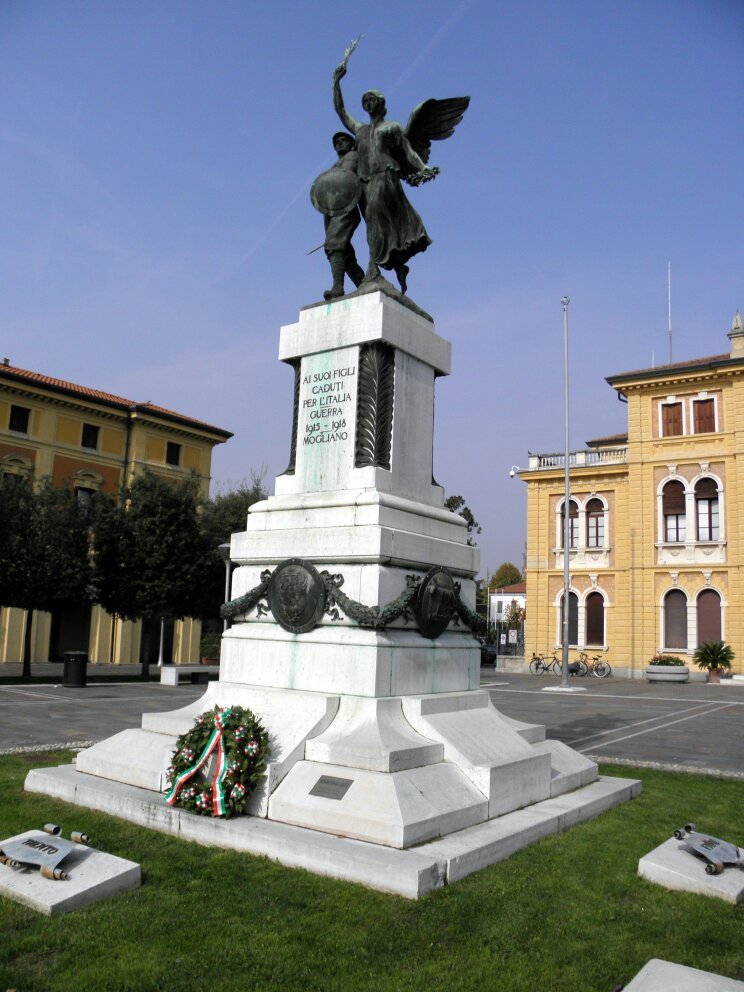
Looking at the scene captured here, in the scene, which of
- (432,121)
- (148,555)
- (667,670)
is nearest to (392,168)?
(432,121)

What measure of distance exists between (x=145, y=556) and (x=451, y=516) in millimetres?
19523

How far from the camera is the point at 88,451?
40.1 m

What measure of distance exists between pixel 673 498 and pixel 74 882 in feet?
121

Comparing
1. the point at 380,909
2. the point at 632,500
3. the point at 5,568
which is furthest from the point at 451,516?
the point at 632,500

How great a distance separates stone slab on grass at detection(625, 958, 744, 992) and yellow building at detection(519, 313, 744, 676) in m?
34.2

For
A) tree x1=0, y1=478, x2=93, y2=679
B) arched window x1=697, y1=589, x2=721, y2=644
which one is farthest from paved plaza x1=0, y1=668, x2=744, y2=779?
arched window x1=697, y1=589, x2=721, y2=644

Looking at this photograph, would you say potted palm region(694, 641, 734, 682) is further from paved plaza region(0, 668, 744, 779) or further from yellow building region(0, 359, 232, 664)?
yellow building region(0, 359, 232, 664)

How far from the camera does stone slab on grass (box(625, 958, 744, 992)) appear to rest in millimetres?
3361

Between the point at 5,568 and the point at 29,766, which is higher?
the point at 5,568

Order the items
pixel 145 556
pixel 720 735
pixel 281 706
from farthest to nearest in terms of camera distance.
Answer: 1. pixel 145 556
2. pixel 720 735
3. pixel 281 706

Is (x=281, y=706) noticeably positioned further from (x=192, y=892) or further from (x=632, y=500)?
(x=632, y=500)

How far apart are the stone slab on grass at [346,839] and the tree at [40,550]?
17873 mm

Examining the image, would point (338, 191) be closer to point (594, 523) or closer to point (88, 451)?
point (594, 523)

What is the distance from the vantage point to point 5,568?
22969 millimetres
